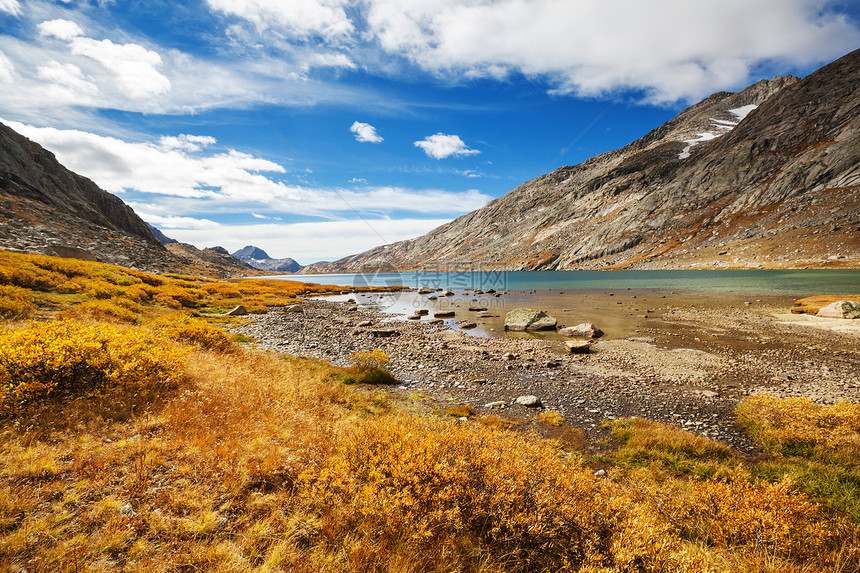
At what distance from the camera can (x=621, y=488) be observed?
6.06 metres

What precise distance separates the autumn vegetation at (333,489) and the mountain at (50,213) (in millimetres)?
45891

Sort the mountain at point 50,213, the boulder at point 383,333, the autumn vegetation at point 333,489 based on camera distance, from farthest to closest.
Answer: the mountain at point 50,213 → the boulder at point 383,333 → the autumn vegetation at point 333,489

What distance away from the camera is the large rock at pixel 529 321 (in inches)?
1068

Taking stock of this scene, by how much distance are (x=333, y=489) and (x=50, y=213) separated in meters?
89.8

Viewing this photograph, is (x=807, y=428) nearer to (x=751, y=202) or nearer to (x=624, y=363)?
(x=624, y=363)

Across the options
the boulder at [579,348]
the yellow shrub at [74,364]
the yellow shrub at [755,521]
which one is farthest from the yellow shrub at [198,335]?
the boulder at [579,348]

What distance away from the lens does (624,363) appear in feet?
56.4

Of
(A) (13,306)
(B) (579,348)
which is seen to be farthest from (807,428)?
(A) (13,306)

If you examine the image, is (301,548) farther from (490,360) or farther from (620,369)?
(620,369)

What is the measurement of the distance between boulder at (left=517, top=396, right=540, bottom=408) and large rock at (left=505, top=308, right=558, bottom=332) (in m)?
15.0

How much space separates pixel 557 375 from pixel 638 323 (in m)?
16.9

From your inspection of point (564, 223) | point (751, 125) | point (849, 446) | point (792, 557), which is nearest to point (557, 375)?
point (849, 446)

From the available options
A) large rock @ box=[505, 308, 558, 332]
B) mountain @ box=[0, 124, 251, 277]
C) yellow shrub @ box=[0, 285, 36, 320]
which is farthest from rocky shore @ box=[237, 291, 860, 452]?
mountain @ box=[0, 124, 251, 277]

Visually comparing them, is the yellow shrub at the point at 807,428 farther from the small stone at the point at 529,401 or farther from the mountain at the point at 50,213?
the mountain at the point at 50,213
